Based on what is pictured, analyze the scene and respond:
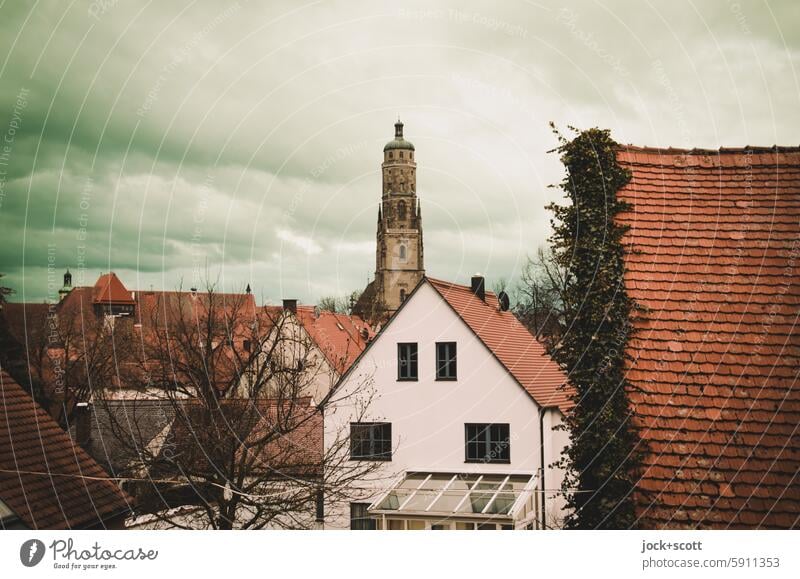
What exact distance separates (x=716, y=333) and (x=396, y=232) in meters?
11.8

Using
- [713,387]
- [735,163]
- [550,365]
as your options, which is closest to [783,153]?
[735,163]

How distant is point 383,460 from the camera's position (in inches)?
382

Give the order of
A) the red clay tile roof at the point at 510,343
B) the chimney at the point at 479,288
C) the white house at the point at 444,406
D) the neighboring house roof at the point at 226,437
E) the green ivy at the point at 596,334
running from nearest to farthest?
the green ivy at the point at 596,334, the neighboring house roof at the point at 226,437, the white house at the point at 444,406, the red clay tile roof at the point at 510,343, the chimney at the point at 479,288

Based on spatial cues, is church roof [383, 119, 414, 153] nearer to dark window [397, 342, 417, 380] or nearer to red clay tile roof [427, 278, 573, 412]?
red clay tile roof [427, 278, 573, 412]

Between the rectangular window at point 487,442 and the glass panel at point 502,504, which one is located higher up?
the rectangular window at point 487,442

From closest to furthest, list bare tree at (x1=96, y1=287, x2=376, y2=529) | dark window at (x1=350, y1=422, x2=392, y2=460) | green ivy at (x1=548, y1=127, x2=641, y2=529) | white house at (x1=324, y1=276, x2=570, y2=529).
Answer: green ivy at (x1=548, y1=127, x2=641, y2=529) < bare tree at (x1=96, y1=287, x2=376, y2=529) < dark window at (x1=350, y1=422, x2=392, y2=460) < white house at (x1=324, y1=276, x2=570, y2=529)

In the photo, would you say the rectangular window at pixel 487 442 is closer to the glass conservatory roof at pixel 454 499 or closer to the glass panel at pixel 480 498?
the glass conservatory roof at pixel 454 499

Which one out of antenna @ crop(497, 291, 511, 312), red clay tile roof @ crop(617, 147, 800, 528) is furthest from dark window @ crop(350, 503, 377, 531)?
red clay tile roof @ crop(617, 147, 800, 528)

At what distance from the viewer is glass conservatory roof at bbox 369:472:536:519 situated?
25.1ft
